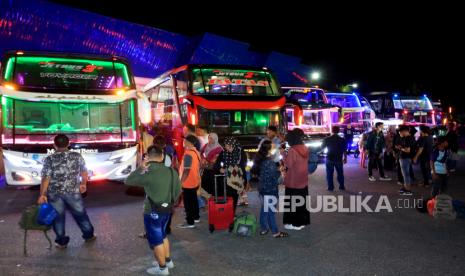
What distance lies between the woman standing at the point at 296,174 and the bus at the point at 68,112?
425cm

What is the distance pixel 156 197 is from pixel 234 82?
796 cm

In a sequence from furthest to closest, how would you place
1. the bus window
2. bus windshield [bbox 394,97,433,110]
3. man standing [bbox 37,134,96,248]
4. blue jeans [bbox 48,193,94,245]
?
bus windshield [bbox 394,97,433,110] < the bus window < blue jeans [bbox 48,193,94,245] < man standing [bbox 37,134,96,248]

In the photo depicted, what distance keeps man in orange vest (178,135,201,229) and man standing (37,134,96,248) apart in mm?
1546

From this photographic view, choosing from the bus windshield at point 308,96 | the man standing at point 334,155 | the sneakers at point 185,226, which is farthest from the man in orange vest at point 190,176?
the bus windshield at point 308,96

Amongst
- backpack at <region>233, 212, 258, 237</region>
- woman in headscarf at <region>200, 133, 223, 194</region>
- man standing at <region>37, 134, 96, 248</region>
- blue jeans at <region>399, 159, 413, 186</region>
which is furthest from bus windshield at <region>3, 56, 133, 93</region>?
blue jeans at <region>399, 159, 413, 186</region>

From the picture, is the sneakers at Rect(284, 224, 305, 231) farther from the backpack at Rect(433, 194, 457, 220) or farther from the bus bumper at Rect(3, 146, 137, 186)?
the bus bumper at Rect(3, 146, 137, 186)

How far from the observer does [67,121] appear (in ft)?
31.3

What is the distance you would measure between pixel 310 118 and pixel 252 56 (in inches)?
486

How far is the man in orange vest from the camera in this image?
6.73m

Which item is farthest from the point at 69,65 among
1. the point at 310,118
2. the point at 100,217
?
the point at 310,118

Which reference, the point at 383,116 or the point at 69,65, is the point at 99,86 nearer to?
Answer: the point at 69,65

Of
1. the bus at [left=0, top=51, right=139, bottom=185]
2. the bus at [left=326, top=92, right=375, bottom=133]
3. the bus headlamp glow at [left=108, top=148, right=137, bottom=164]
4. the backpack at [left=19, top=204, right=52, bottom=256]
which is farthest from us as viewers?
the bus at [left=326, top=92, right=375, bottom=133]

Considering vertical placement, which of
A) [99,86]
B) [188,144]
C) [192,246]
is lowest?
[192,246]

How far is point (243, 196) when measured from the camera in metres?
8.73
